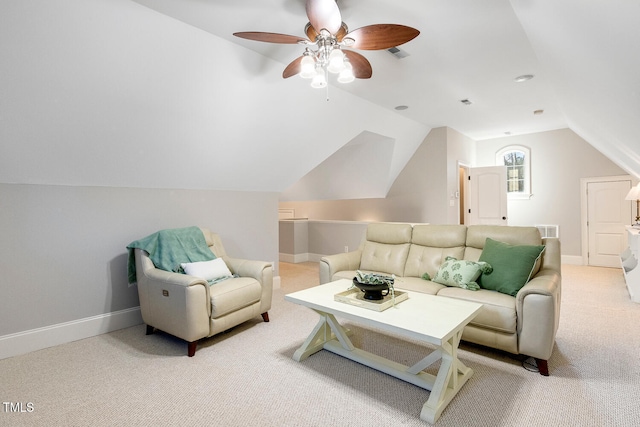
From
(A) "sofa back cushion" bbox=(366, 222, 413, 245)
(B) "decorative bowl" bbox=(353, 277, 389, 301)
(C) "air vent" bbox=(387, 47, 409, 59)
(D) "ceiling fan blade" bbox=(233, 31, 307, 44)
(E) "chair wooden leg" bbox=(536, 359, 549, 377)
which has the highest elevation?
(C) "air vent" bbox=(387, 47, 409, 59)

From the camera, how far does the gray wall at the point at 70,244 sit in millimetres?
2627

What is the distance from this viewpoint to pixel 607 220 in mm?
5750

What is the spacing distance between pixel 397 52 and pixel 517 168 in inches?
198

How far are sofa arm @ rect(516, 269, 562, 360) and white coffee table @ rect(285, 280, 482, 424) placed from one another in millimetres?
375

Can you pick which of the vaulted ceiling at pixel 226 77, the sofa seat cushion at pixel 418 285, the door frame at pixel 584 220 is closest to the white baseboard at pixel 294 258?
the vaulted ceiling at pixel 226 77

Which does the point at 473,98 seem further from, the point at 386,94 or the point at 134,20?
the point at 134,20

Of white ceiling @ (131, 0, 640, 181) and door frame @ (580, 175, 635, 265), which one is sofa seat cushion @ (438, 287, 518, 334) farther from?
door frame @ (580, 175, 635, 265)

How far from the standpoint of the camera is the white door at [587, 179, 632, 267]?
5.60 m

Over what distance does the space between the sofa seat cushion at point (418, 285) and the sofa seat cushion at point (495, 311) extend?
9.0 inches

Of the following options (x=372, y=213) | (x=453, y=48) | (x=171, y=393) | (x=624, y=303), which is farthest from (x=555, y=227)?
(x=171, y=393)

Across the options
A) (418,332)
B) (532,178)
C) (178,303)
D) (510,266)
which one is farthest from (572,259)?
(178,303)

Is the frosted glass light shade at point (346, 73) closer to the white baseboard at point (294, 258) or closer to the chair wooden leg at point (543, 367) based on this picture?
the chair wooden leg at point (543, 367)

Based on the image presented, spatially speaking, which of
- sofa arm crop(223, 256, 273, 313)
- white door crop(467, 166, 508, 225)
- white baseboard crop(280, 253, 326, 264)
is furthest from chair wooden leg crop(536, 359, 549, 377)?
white baseboard crop(280, 253, 326, 264)

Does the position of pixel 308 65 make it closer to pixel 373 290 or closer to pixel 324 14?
pixel 324 14
